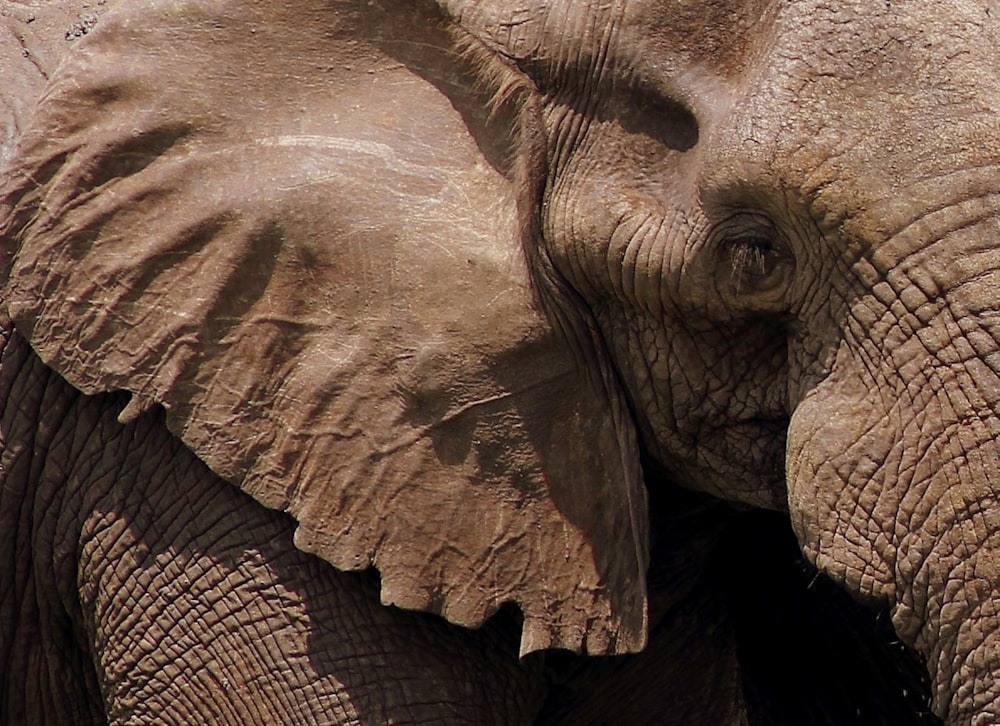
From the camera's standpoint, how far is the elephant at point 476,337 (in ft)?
12.3

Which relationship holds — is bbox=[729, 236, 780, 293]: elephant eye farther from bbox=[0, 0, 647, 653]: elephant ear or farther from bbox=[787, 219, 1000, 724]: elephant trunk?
bbox=[0, 0, 647, 653]: elephant ear

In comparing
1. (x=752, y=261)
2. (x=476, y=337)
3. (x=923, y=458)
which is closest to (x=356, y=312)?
(x=476, y=337)

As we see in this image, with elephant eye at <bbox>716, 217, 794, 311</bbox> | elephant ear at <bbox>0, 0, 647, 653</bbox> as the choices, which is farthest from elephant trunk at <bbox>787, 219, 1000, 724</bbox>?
elephant ear at <bbox>0, 0, 647, 653</bbox>

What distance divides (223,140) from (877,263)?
4.37 feet

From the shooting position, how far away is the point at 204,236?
439 cm

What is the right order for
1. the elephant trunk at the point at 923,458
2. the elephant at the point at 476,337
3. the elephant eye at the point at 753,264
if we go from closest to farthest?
the elephant trunk at the point at 923,458
the elephant at the point at 476,337
the elephant eye at the point at 753,264

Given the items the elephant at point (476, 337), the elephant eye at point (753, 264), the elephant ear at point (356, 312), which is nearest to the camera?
the elephant at point (476, 337)

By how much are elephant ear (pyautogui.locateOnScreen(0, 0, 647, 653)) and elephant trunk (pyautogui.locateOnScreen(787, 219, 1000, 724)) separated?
54 cm

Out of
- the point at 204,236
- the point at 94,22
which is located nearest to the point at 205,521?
the point at 204,236

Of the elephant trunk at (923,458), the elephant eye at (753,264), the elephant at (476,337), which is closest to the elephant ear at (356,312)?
the elephant at (476,337)

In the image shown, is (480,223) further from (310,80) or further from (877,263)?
(877,263)

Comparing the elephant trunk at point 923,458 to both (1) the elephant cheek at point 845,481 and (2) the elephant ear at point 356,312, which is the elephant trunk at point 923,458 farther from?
(2) the elephant ear at point 356,312

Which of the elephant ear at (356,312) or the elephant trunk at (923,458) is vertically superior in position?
the elephant trunk at (923,458)

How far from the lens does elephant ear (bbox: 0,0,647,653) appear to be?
13.9 feet
